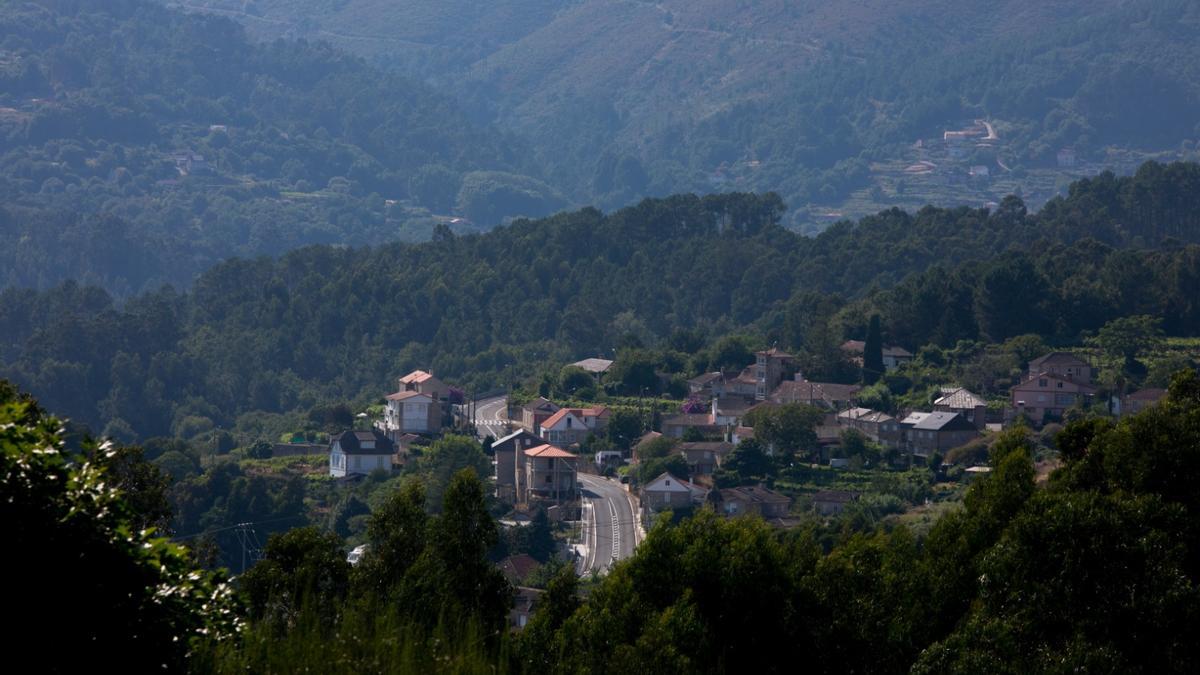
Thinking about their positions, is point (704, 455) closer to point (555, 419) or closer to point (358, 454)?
point (555, 419)

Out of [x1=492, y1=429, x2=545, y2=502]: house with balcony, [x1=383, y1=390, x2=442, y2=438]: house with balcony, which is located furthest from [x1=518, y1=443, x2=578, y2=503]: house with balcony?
[x1=383, y1=390, x2=442, y2=438]: house with balcony

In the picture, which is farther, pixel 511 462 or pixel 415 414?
pixel 415 414

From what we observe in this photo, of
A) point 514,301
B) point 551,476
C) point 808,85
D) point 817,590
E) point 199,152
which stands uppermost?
point 808,85

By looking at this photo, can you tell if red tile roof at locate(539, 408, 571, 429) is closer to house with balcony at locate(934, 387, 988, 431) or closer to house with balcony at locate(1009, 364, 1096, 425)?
house with balcony at locate(934, 387, 988, 431)

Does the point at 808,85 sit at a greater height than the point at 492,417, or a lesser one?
greater

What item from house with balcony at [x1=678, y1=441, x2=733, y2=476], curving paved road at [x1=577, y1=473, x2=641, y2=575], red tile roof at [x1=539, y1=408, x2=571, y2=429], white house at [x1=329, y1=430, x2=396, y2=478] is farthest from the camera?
red tile roof at [x1=539, y1=408, x2=571, y2=429]

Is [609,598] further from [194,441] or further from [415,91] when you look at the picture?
[415,91]

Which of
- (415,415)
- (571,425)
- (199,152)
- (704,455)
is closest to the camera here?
(704,455)

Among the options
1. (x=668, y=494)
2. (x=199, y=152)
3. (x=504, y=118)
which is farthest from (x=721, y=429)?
(x=504, y=118)
